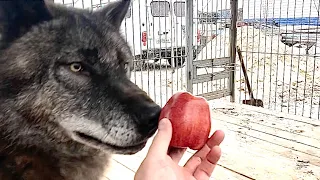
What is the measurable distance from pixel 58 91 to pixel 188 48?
213 cm

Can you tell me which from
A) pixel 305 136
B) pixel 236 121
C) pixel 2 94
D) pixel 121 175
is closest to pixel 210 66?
pixel 236 121

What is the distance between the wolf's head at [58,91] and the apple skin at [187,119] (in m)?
0.07

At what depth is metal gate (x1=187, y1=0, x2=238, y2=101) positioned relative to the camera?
3.08 m

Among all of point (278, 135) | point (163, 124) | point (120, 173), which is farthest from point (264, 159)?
point (163, 124)

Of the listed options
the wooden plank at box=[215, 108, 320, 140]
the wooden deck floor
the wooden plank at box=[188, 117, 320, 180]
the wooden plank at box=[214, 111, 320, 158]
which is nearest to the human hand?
the wooden deck floor

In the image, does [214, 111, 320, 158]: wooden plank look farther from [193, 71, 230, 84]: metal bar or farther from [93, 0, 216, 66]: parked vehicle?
[93, 0, 216, 66]: parked vehicle

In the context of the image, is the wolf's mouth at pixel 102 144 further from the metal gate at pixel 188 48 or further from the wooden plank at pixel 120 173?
the metal gate at pixel 188 48

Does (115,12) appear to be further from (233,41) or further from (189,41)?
(233,41)

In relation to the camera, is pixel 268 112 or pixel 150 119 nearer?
pixel 150 119

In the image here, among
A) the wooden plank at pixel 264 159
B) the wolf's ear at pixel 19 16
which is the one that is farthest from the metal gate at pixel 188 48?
the wolf's ear at pixel 19 16

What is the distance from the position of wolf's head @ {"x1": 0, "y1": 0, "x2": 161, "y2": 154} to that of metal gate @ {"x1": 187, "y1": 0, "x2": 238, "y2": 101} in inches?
81.2

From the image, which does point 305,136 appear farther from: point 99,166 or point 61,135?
point 61,135

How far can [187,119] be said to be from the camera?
2.69ft

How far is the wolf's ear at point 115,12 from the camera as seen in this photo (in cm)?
115
